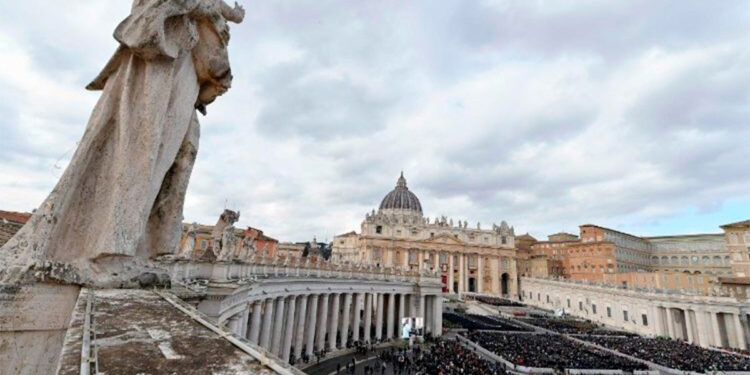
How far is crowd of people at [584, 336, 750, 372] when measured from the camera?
30.8 meters

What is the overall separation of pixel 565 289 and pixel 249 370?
86.4 metres

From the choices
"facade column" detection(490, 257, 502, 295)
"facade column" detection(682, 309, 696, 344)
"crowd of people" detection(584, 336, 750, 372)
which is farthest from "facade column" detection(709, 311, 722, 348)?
"facade column" detection(490, 257, 502, 295)

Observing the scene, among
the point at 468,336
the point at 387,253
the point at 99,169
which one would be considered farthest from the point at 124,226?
the point at 387,253

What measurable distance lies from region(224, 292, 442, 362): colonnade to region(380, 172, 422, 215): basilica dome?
71078mm

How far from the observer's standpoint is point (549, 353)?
3325 cm

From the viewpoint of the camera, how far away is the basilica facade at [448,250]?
340ft

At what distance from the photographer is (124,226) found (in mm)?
6297

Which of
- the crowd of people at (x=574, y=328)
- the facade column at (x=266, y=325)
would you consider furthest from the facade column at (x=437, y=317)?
the facade column at (x=266, y=325)

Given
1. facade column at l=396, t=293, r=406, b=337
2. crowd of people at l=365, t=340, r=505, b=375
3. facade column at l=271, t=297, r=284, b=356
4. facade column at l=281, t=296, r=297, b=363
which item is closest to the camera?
facade column at l=271, t=297, r=284, b=356

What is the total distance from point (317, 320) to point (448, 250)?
74427 millimetres

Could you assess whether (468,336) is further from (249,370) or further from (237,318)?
(249,370)

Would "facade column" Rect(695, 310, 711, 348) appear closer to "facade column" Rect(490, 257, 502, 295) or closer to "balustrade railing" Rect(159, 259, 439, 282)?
"balustrade railing" Rect(159, 259, 439, 282)

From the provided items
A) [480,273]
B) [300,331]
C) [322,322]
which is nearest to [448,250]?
[480,273]

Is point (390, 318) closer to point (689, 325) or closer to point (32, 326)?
point (689, 325)
